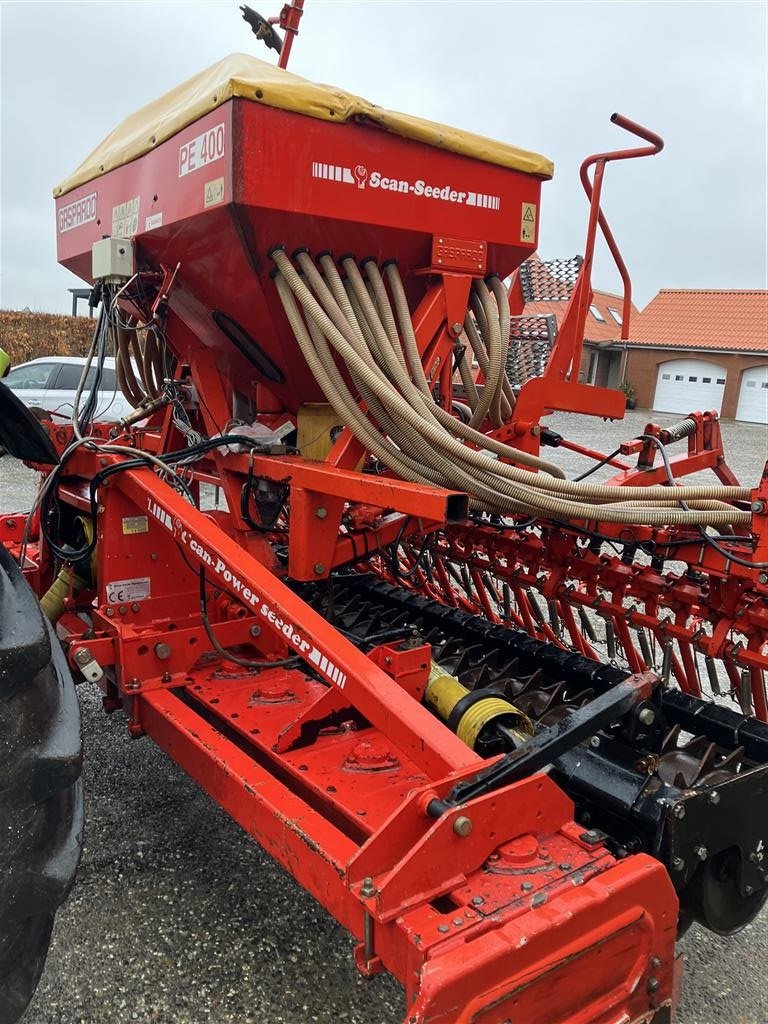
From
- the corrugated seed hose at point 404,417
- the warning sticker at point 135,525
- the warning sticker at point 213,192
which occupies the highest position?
the warning sticker at point 213,192

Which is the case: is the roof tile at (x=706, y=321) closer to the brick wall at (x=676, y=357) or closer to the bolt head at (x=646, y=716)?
the brick wall at (x=676, y=357)

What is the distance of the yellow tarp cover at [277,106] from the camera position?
2.35m

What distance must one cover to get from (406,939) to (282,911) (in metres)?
1.13

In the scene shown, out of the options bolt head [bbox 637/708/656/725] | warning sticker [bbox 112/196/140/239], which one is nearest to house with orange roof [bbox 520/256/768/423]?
warning sticker [bbox 112/196/140/239]

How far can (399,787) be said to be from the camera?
2.17m

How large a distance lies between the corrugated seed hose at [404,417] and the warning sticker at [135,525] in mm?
835

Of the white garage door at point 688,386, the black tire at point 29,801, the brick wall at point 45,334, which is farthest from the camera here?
the white garage door at point 688,386

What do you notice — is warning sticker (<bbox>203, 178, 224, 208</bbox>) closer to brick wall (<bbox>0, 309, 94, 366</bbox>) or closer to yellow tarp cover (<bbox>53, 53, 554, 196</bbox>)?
yellow tarp cover (<bbox>53, 53, 554, 196</bbox>)

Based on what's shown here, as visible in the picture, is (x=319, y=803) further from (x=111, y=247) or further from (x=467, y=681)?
(x=111, y=247)

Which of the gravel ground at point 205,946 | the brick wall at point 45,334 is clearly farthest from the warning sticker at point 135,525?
the brick wall at point 45,334

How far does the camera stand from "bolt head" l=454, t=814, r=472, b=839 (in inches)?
63.5

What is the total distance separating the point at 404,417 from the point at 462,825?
124 centimetres

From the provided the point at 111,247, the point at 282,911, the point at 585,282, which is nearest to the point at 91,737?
the point at 282,911

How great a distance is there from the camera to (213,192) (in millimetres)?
2420
